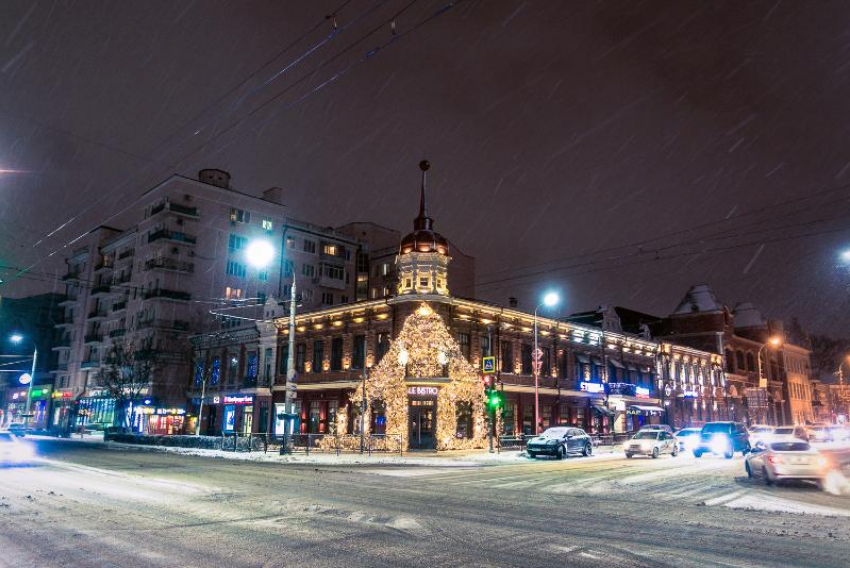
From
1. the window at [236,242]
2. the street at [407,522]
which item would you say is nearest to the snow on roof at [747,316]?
the window at [236,242]

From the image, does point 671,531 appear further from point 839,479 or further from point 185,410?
point 185,410

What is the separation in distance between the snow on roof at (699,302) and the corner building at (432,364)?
25205 mm

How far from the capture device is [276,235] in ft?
226

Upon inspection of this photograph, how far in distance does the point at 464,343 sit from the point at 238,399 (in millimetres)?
20719

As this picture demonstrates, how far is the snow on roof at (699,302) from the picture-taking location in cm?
7019

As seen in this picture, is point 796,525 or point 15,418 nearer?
point 796,525

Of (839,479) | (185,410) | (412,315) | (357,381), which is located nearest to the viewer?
(839,479)

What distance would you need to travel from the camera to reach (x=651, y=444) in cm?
3106

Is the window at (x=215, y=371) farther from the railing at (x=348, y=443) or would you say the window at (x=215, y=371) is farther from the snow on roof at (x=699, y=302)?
the snow on roof at (x=699, y=302)

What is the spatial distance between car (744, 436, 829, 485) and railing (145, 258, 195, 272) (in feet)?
185

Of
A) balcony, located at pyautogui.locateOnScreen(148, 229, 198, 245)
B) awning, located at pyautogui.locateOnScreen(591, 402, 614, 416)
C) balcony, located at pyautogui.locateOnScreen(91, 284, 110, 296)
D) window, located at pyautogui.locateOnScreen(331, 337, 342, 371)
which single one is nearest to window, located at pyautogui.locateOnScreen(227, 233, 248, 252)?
balcony, located at pyautogui.locateOnScreen(148, 229, 198, 245)

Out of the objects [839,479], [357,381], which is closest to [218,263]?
[357,381]

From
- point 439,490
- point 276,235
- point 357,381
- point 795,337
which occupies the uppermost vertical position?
point 276,235

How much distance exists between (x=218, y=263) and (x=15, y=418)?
41357 mm
